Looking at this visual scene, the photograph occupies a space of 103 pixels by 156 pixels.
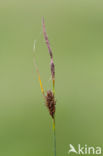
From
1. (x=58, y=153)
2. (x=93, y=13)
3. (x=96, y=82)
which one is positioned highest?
(x=93, y=13)

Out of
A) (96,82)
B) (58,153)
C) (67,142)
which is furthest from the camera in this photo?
(96,82)

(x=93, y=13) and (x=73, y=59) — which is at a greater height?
(x=93, y=13)

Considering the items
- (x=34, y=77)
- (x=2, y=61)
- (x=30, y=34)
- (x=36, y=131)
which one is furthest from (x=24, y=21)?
(x=36, y=131)

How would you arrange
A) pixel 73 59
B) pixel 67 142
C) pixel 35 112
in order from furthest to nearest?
pixel 73 59 → pixel 35 112 → pixel 67 142

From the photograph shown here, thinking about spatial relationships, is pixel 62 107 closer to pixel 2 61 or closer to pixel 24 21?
pixel 2 61

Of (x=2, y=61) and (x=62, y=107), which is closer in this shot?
(x=62, y=107)

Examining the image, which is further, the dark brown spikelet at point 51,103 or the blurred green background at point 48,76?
the blurred green background at point 48,76

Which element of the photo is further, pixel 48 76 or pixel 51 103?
pixel 48 76

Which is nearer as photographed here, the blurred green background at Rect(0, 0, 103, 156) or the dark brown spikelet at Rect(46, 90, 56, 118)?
the dark brown spikelet at Rect(46, 90, 56, 118)
